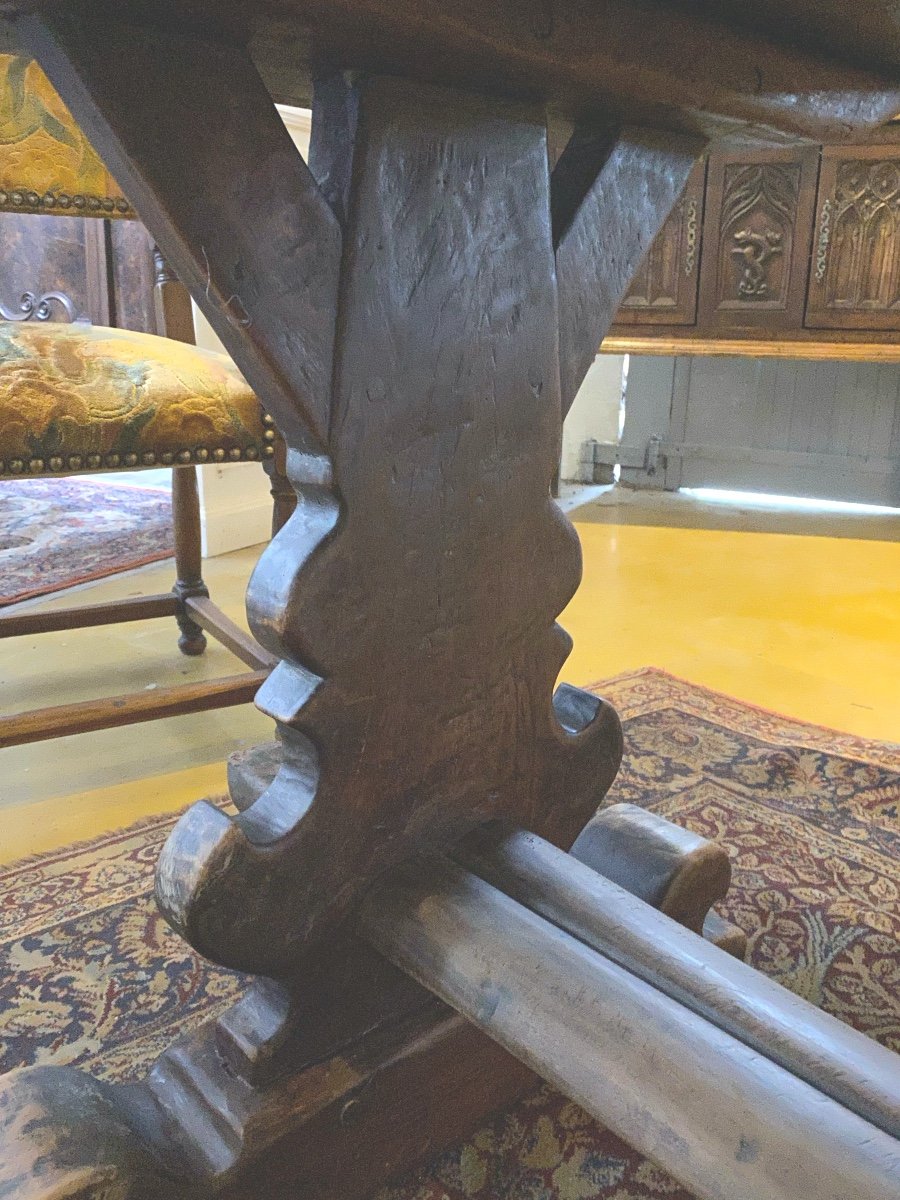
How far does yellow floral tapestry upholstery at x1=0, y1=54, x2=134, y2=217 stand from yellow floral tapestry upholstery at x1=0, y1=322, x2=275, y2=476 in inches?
9.2

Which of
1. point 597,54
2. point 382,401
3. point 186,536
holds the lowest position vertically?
point 186,536

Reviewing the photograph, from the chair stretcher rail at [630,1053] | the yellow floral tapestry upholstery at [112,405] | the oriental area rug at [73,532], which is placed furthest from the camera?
the oriental area rug at [73,532]

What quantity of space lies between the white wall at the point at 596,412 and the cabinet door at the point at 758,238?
3.14 feet

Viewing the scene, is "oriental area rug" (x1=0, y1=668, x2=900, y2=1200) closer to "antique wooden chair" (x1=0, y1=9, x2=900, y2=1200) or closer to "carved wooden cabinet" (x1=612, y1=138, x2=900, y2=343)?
"antique wooden chair" (x1=0, y1=9, x2=900, y2=1200)

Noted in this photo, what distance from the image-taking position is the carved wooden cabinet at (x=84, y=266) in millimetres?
3986

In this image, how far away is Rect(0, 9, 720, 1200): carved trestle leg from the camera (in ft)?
1.56

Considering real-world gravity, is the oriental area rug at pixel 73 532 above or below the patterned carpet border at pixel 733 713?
below

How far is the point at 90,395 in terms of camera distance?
103cm

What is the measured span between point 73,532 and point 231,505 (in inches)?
28.9

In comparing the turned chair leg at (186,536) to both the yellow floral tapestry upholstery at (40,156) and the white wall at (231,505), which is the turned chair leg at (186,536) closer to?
the yellow floral tapestry upholstery at (40,156)

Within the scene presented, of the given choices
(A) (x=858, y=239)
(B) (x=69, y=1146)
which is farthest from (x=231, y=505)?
(B) (x=69, y=1146)

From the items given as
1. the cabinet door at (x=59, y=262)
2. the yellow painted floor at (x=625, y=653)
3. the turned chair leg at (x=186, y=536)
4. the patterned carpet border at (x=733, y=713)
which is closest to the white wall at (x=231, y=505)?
the yellow painted floor at (x=625, y=653)

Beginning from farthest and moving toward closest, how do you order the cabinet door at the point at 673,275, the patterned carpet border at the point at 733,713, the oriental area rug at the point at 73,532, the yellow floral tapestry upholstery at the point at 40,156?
the cabinet door at the point at 673,275, the oriental area rug at the point at 73,532, the patterned carpet border at the point at 733,713, the yellow floral tapestry upholstery at the point at 40,156

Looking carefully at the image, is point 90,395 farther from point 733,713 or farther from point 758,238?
point 758,238
